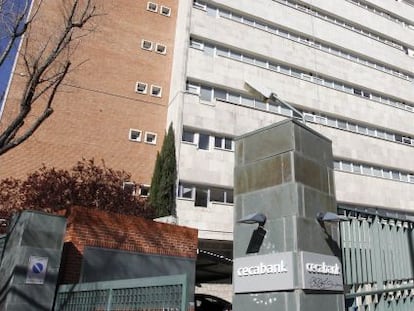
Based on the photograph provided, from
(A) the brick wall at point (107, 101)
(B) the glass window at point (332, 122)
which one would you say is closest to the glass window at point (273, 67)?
(B) the glass window at point (332, 122)

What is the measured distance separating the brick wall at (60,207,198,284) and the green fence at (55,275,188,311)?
5.46ft

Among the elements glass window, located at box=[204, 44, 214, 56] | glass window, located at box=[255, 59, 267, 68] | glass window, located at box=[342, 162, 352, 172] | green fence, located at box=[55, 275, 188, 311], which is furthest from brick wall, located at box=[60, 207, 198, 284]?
glass window, located at box=[342, 162, 352, 172]

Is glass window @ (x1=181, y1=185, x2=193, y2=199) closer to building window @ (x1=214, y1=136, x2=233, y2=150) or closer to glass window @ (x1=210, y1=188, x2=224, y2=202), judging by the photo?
glass window @ (x1=210, y1=188, x2=224, y2=202)

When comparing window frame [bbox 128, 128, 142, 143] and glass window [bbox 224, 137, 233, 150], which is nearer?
window frame [bbox 128, 128, 142, 143]

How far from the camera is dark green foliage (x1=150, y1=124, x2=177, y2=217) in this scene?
68.4 ft

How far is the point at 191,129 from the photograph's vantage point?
77.2 feet

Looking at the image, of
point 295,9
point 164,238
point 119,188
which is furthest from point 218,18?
point 164,238

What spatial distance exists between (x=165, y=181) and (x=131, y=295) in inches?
560

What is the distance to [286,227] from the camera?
263 inches

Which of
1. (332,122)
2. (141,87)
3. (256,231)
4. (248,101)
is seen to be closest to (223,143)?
(248,101)

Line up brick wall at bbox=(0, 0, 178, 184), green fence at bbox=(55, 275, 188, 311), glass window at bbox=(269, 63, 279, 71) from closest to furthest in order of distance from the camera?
green fence at bbox=(55, 275, 188, 311)
brick wall at bbox=(0, 0, 178, 184)
glass window at bbox=(269, 63, 279, 71)

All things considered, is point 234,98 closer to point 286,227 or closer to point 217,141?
point 217,141

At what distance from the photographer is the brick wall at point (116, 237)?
11.1 meters

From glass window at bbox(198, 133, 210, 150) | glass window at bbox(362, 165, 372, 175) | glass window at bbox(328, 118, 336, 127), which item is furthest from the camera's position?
glass window at bbox(328, 118, 336, 127)
